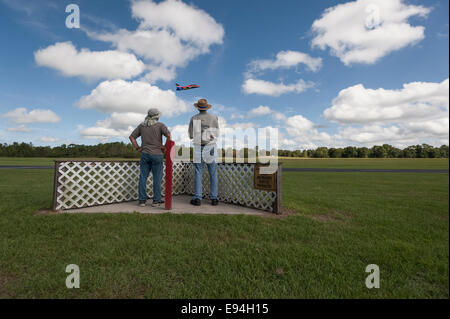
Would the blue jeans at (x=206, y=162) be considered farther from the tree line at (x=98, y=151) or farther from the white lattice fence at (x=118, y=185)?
the tree line at (x=98, y=151)

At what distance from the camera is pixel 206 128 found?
5.32m

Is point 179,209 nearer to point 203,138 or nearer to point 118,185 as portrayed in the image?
point 203,138

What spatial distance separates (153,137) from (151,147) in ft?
0.74

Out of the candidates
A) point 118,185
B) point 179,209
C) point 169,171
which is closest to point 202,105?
point 169,171

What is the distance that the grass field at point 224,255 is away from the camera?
2.12m

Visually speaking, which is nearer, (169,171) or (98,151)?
(169,171)

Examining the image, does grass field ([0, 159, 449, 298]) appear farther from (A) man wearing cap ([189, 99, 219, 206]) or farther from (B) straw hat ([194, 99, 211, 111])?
(B) straw hat ([194, 99, 211, 111])

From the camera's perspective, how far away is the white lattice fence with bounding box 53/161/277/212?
5.00m

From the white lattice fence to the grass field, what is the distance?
29.6 inches

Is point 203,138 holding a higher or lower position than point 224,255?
higher

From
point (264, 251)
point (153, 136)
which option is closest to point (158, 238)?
point (264, 251)

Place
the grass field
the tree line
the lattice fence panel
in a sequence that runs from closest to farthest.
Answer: the grass field < the lattice fence panel < the tree line

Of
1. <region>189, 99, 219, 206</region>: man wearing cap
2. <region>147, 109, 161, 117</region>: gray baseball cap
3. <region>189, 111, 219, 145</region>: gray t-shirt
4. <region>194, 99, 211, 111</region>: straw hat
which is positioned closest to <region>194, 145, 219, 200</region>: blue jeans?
<region>189, 99, 219, 206</region>: man wearing cap

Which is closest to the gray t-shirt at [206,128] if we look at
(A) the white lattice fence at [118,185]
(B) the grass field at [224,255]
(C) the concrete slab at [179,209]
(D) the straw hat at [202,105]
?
(D) the straw hat at [202,105]
